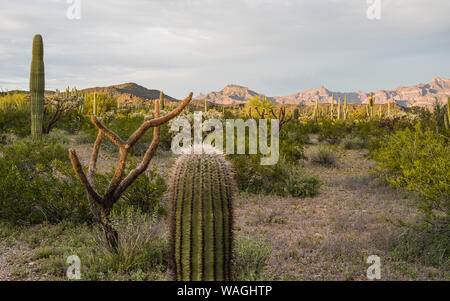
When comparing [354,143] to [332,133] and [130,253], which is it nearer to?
[332,133]

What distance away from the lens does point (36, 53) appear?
14.2m

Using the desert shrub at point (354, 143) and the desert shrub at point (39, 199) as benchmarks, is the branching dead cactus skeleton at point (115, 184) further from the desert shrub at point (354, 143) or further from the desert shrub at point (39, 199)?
the desert shrub at point (354, 143)

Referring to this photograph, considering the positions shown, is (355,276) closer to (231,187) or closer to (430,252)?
(430,252)

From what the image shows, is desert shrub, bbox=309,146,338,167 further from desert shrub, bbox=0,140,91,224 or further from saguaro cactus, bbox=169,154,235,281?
saguaro cactus, bbox=169,154,235,281

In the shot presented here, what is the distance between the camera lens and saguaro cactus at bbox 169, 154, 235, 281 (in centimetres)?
331

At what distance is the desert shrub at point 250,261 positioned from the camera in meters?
3.90

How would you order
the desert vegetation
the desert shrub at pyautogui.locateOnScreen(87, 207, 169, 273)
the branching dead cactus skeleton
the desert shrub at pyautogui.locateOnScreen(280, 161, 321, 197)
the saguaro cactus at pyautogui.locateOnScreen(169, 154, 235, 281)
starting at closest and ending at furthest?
the saguaro cactus at pyautogui.locateOnScreen(169, 154, 235, 281), the desert vegetation, the branching dead cactus skeleton, the desert shrub at pyautogui.locateOnScreen(87, 207, 169, 273), the desert shrub at pyautogui.locateOnScreen(280, 161, 321, 197)

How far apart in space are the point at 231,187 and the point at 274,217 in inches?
124

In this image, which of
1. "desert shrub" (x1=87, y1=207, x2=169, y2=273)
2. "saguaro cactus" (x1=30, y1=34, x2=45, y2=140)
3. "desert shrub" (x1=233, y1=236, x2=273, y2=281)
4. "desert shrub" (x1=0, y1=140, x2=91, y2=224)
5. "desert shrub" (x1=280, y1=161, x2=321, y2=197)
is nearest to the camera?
"desert shrub" (x1=233, y1=236, x2=273, y2=281)

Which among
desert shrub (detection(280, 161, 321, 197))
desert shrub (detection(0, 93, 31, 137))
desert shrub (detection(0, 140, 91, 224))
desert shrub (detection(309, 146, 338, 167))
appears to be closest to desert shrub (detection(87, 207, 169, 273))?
desert shrub (detection(0, 140, 91, 224))

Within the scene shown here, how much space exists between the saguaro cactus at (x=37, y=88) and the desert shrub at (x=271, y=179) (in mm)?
9123

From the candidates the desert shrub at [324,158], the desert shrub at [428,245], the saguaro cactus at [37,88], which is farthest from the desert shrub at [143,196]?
the saguaro cactus at [37,88]

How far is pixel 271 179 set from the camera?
29.2ft

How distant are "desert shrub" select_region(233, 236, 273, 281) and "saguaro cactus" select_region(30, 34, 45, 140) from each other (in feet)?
40.4
